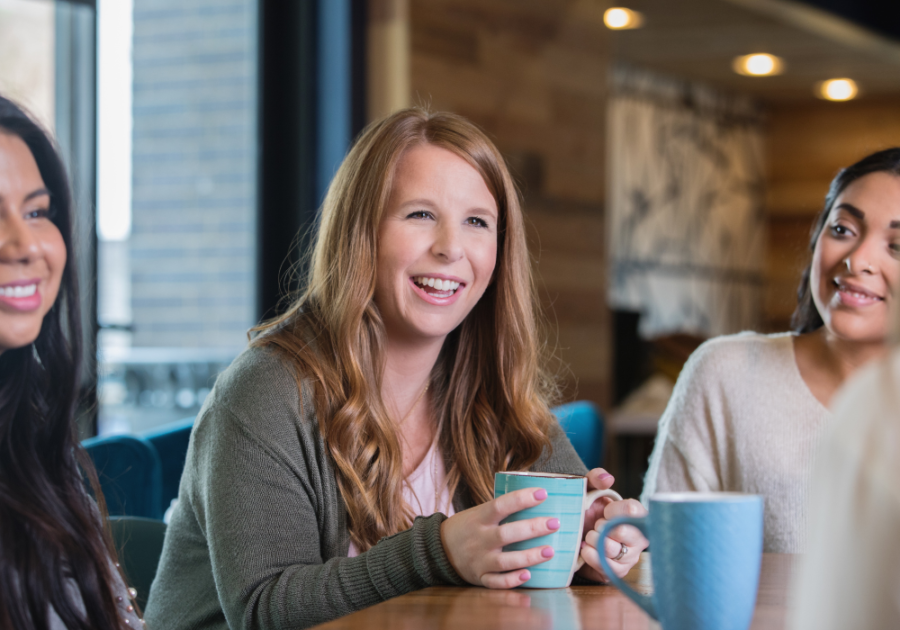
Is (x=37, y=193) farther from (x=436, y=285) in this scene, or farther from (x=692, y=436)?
(x=692, y=436)

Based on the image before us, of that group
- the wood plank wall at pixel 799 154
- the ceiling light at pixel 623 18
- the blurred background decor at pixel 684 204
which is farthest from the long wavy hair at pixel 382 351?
the wood plank wall at pixel 799 154

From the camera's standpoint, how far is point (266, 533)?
1098 millimetres

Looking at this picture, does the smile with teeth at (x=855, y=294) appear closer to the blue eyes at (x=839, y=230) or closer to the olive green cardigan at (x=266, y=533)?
the blue eyes at (x=839, y=230)

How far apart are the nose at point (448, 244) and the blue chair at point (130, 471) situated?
0.58 m

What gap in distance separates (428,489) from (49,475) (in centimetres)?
55

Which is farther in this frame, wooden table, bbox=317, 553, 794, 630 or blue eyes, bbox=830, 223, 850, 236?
blue eyes, bbox=830, 223, 850, 236

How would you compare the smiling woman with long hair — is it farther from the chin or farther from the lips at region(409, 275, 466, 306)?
the chin

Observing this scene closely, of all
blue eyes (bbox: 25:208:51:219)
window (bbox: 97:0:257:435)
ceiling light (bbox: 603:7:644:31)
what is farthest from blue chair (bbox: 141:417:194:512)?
ceiling light (bbox: 603:7:644:31)

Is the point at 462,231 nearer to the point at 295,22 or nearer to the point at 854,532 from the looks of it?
the point at 854,532

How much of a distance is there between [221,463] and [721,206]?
664cm

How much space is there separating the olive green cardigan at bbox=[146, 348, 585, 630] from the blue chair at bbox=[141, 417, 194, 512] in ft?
1.32

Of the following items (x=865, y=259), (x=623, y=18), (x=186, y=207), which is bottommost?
(x=865, y=259)

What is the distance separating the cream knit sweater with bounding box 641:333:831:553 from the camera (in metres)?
1.54

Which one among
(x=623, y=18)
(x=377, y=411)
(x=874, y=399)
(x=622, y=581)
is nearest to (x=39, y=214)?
(x=377, y=411)
